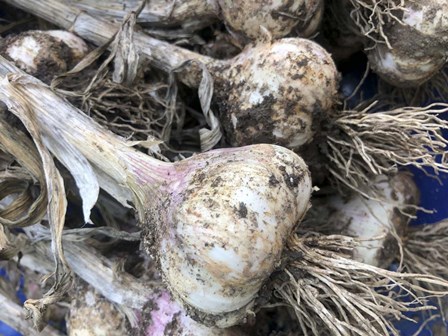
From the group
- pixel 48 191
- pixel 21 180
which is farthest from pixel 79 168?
pixel 21 180

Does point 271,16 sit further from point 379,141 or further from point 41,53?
point 41,53

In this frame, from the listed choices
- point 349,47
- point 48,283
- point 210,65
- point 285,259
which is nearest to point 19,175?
point 48,283

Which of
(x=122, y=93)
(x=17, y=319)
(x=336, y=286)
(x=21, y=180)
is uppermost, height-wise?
(x=122, y=93)

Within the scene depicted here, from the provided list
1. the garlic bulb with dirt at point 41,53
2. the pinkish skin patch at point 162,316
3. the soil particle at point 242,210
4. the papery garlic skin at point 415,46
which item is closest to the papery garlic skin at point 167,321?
the pinkish skin patch at point 162,316

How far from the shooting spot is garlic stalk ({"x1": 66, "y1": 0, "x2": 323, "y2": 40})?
46.4 inches

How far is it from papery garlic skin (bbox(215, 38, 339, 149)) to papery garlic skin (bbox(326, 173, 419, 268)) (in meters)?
0.28

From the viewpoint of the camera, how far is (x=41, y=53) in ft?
4.16

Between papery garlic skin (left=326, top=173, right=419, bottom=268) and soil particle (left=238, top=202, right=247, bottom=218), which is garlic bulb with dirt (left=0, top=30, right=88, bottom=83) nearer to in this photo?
soil particle (left=238, top=202, right=247, bottom=218)

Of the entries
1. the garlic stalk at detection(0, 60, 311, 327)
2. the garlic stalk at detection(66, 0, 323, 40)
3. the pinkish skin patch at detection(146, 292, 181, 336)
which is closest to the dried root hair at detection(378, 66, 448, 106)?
the garlic stalk at detection(66, 0, 323, 40)

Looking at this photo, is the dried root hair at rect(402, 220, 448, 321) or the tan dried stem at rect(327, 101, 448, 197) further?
the dried root hair at rect(402, 220, 448, 321)

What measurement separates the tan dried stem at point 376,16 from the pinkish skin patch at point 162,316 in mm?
725

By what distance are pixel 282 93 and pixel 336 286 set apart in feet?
1.33

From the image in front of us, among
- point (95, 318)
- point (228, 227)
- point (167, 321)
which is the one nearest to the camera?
point (228, 227)

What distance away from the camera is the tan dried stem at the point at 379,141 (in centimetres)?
115
